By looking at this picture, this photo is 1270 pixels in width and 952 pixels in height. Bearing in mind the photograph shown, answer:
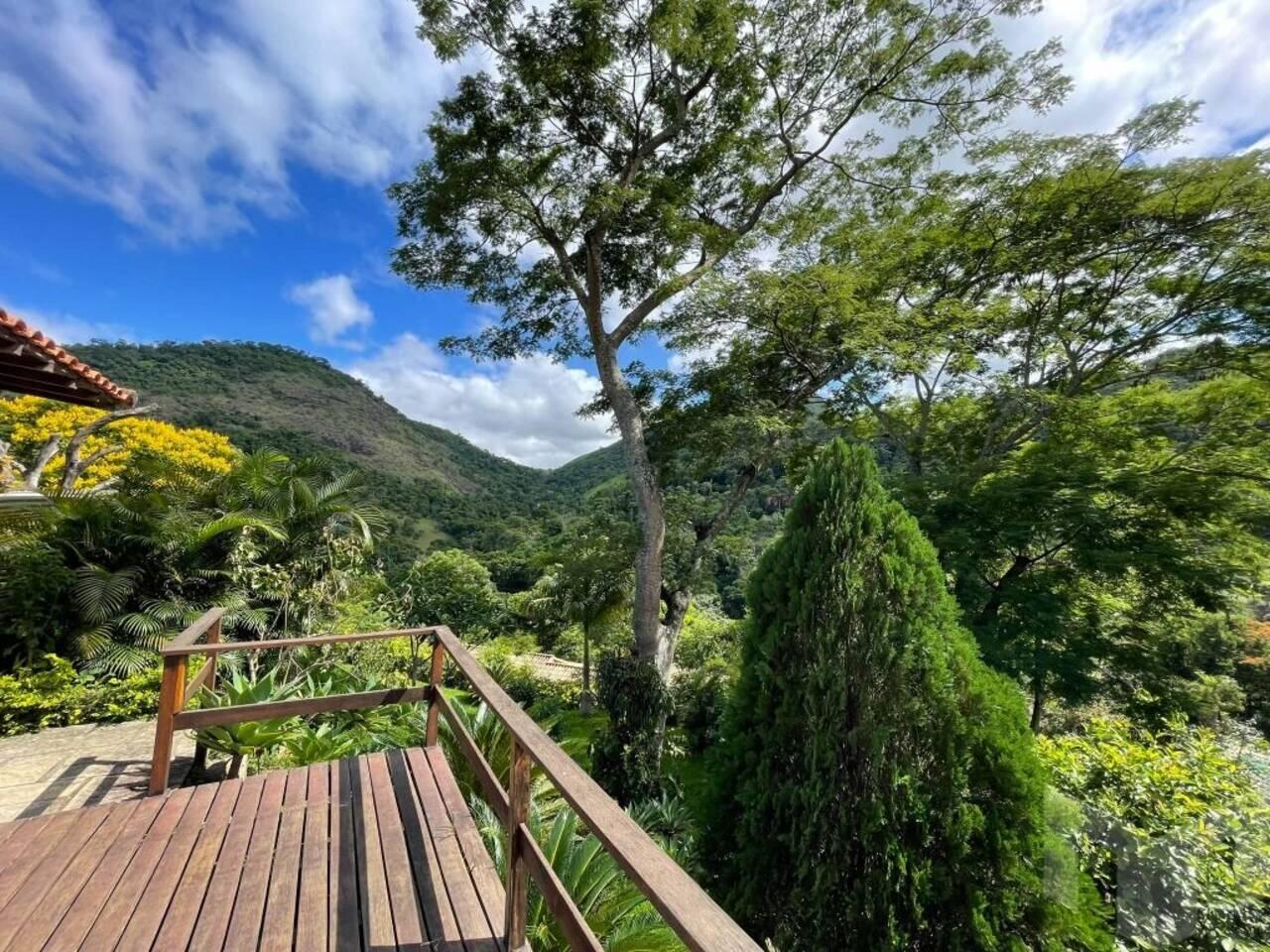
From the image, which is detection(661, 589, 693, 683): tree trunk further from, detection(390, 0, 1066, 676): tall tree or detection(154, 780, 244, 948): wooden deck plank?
A: detection(154, 780, 244, 948): wooden deck plank

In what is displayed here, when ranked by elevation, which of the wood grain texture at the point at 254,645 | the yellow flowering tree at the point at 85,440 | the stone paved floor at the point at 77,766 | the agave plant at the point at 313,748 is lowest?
the stone paved floor at the point at 77,766

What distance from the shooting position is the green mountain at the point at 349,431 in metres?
41.8

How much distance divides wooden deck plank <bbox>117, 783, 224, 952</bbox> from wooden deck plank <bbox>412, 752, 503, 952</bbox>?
34.0 inches

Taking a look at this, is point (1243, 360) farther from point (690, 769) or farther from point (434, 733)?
point (434, 733)

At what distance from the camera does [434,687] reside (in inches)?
120

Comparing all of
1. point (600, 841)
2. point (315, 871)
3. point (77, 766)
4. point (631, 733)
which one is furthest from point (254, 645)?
point (631, 733)

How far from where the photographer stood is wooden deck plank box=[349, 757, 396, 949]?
167 cm

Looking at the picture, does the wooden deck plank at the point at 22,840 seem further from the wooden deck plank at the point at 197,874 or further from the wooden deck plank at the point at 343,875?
the wooden deck plank at the point at 343,875

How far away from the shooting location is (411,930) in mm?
1678

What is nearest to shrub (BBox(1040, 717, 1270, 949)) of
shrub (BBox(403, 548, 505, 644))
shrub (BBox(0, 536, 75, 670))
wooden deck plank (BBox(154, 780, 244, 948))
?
wooden deck plank (BBox(154, 780, 244, 948))

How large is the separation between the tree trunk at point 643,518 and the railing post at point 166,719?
617 centimetres

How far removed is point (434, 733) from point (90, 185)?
17.2 meters

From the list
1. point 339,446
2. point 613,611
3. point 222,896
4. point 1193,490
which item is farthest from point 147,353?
point 1193,490

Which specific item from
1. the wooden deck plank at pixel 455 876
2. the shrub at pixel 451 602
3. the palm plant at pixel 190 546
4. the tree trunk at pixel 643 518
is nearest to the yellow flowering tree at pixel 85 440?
the shrub at pixel 451 602
